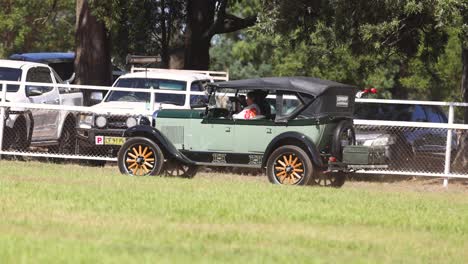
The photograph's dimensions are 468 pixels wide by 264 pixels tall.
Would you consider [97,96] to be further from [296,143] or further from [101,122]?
[296,143]

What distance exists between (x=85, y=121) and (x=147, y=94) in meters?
1.32

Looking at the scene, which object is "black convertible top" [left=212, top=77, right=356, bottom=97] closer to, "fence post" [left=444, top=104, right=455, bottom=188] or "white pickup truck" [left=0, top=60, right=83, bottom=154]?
"fence post" [left=444, top=104, right=455, bottom=188]

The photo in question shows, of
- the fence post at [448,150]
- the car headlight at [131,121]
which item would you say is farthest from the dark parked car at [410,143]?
the car headlight at [131,121]

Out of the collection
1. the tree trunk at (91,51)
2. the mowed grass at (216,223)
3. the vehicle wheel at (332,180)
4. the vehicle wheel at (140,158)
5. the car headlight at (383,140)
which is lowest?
the vehicle wheel at (332,180)

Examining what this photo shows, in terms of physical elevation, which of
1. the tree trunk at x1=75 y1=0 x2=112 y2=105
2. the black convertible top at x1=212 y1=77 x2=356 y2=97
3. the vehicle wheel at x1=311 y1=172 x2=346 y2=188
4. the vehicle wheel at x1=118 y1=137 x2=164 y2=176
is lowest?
the vehicle wheel at x1=311 y1=172 x2=346 y2=188

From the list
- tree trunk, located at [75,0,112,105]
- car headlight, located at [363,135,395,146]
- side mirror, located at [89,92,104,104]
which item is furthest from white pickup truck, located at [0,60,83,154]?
car headlight, located at [363,135,395,146]

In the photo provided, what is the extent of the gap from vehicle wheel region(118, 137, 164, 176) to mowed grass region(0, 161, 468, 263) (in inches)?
46.1

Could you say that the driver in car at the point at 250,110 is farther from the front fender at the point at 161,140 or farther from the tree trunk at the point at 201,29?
the tree trunk at the point at 201,29

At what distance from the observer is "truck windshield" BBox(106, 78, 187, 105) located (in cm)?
2322

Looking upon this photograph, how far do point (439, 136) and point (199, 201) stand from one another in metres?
7.91

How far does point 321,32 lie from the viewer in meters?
25.3

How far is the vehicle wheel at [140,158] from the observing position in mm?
19297

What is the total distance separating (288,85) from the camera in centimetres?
1864

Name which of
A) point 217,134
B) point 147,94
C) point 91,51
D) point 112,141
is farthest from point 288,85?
point 91,51
